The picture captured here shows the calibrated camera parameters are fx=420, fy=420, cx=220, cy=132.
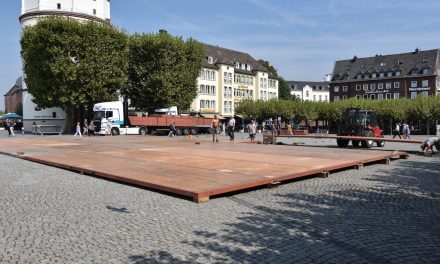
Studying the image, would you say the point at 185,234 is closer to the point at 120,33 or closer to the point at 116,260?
the point at 116,260

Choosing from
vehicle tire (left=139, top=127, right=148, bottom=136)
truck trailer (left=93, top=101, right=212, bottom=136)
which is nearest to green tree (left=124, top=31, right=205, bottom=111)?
truck trailer (left=93, top=101, right=212, bottom=136)

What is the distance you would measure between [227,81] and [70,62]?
47106 millimetres

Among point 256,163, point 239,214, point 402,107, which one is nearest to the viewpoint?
point 239,214

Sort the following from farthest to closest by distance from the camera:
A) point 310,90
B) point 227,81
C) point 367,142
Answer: point 310,90, point 227,81, point 367,142

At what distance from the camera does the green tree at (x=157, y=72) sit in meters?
48.8

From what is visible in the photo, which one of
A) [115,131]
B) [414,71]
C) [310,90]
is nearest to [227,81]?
[115,131]

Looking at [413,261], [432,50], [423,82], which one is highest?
[432,50]

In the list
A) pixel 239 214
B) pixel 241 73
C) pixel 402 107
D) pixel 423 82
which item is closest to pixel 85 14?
pixel 241 73

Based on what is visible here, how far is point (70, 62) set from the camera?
141ft

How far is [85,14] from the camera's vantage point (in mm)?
56625

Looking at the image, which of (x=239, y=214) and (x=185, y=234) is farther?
(x=239, y=214)

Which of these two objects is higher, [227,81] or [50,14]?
[50,14]

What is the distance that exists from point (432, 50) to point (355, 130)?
89.2m

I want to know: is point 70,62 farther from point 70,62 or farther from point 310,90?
point 310,90
